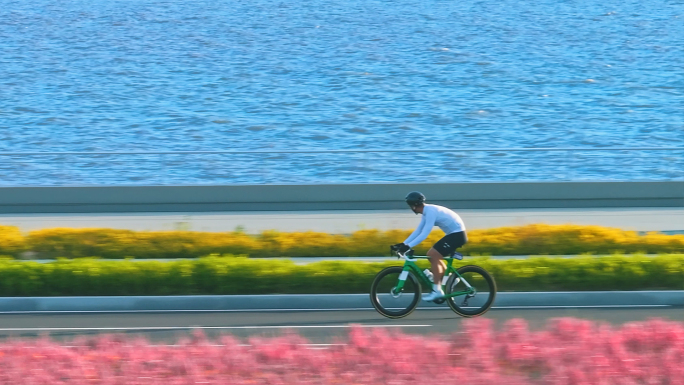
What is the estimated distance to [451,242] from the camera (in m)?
9.73

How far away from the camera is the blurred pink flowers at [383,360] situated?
6.14 meters

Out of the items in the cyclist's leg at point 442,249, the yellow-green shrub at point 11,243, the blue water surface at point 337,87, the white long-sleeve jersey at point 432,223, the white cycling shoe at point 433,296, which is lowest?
the blue water surface at point 337,87

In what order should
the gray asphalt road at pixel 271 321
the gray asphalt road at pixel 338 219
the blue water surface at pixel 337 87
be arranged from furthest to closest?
the blue water surface at pixel 337 87 → the gray asphalt road at pixel 338 219 → the gray asphalt road at pixel 271 321

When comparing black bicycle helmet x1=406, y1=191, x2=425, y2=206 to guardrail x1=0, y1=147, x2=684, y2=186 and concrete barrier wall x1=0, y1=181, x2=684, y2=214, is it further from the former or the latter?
concrete barrier wall x1=0, y1=181, x2=684, y2=214

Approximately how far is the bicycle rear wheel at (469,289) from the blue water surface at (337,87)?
7.63 meters

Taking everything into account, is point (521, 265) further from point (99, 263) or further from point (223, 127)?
point (223, 127)

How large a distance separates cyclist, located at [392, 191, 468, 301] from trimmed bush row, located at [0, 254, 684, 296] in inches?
65.0

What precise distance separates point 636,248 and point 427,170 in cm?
515

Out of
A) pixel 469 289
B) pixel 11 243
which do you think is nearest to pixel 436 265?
pixel 469 289

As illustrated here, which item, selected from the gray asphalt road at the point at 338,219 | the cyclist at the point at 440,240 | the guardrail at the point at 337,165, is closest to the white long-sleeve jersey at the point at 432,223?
the cyclist at the point at 440,240

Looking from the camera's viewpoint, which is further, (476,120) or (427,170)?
(476,120)

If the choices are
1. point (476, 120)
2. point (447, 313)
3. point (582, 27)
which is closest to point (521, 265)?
point (447, 313)

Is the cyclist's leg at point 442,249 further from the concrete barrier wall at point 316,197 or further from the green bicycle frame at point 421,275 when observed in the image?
the concrete barrier wall at point 316,197

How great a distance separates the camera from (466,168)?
17.5 metres
